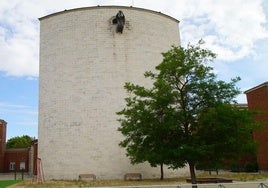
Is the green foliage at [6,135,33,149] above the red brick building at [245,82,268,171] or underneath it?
above

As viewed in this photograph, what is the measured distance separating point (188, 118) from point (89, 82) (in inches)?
588

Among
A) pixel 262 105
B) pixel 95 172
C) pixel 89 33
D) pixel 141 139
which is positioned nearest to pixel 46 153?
pixel 95 172

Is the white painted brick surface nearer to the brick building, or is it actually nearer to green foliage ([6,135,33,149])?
the brick building

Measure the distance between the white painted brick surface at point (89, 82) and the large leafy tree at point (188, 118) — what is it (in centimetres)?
1099

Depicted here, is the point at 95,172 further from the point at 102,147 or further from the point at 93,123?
the point at 93,123

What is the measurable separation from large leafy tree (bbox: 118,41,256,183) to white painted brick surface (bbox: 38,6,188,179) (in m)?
11.0

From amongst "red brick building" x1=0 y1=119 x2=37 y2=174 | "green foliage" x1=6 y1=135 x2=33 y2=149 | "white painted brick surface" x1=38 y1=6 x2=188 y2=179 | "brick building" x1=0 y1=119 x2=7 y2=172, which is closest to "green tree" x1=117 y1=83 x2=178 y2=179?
"white painted brick surface" x1=38 y1=6 x2=188 y2=179

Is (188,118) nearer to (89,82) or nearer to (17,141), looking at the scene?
A: (89,82)

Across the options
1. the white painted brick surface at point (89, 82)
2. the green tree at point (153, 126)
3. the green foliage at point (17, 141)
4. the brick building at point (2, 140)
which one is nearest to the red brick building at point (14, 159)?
the brick building at point (2, 140)

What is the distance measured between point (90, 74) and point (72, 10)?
6613 mm

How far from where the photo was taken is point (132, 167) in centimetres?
3023

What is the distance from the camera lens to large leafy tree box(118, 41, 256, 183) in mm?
17328

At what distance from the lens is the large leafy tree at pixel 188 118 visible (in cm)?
1733

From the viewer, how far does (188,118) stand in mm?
18203
